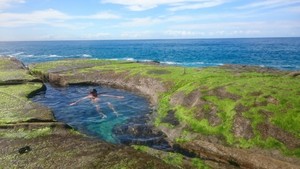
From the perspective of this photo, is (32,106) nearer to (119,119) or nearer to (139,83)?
(119,119)

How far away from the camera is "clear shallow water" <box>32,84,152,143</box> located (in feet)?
93.8

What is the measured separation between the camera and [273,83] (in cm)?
2836

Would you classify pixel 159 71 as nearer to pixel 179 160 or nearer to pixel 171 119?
pixel 171 119

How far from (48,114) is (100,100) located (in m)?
11.5

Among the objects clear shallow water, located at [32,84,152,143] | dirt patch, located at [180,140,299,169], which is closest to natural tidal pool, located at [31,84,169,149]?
clear shallow water, located at [32,84,152,143]

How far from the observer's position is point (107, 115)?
32.8 meters

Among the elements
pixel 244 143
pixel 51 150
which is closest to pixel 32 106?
pixel 51 150

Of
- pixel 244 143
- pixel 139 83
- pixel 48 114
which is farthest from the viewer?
pixel 139 83

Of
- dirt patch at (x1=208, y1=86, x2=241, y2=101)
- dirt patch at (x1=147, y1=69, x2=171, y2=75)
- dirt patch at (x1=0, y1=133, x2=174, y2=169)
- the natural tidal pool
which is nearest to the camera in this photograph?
dirt patch at (x1=0, y1=133, x2=174, y2=169)

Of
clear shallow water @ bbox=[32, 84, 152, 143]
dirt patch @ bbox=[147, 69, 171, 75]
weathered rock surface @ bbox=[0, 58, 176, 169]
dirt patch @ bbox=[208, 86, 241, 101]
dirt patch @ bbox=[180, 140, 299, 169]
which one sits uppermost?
dirt patch @ bbox=[208, 86, 241, 101]

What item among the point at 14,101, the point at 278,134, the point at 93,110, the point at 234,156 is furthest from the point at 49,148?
the point at 278,134

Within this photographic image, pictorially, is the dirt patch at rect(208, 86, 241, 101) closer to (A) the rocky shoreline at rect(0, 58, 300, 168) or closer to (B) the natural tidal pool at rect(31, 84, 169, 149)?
(A) the rocky shoreline at rect(0, 58, 300, 168)

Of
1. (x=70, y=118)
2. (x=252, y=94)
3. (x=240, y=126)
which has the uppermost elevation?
(x=252, y=94)

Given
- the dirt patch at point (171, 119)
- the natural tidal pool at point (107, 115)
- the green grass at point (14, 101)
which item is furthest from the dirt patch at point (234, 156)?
the green grass at point (14, 101)
